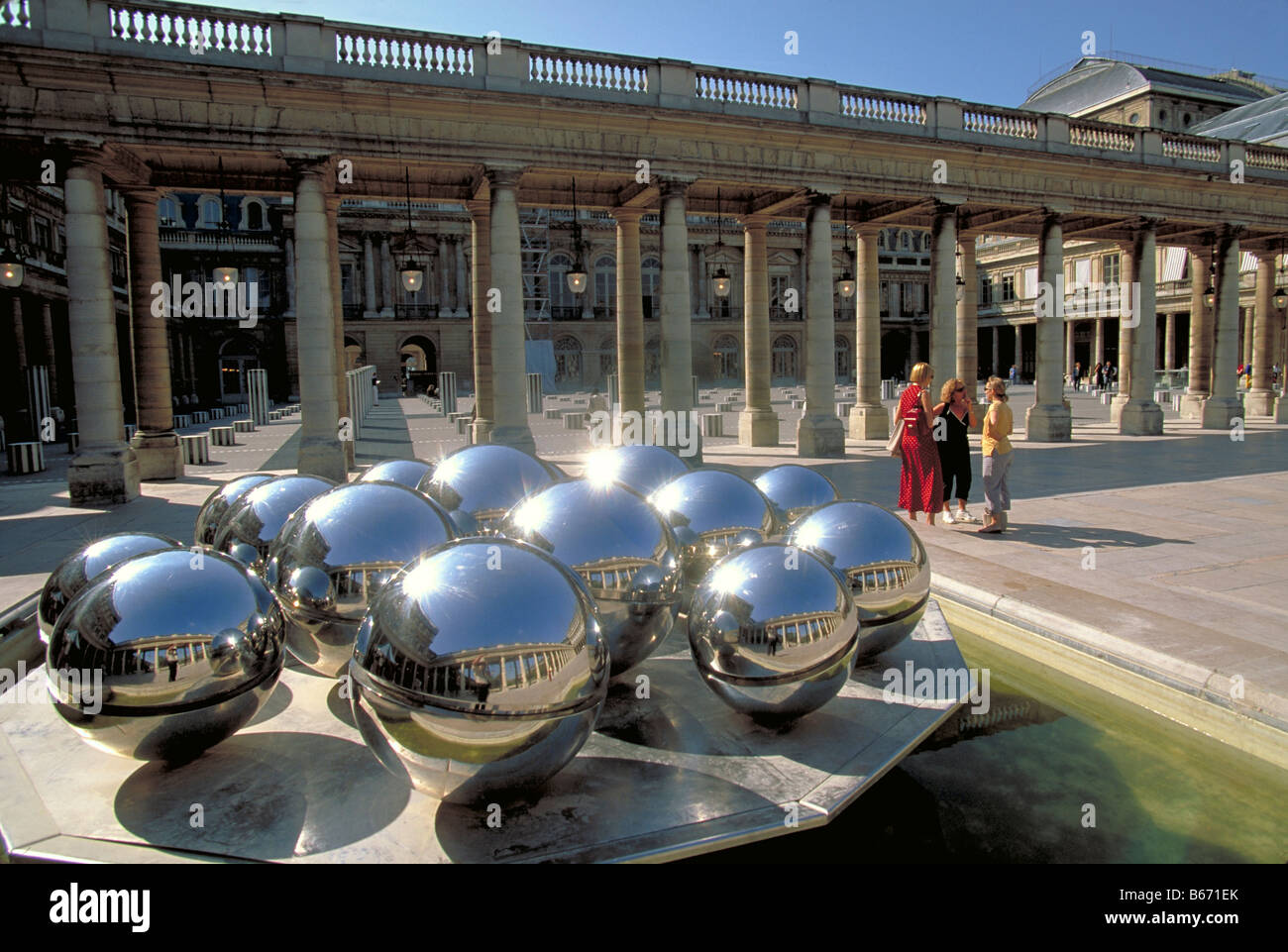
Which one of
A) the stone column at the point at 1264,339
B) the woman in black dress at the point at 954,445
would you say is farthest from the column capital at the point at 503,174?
the stone column at the point at 1264,339

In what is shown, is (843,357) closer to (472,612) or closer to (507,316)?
(507,316)

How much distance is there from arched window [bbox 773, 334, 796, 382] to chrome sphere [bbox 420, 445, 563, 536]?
7605 centimetres

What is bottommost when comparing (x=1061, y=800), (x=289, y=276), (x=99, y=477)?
(x=1061, y=800)

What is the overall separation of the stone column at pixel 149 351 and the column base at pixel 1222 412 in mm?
31444

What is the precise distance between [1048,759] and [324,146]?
55.1ft

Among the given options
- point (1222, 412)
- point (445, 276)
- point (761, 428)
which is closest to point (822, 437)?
point (761, 428)

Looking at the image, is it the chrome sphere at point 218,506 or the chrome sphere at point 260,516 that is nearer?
the chrome sphere at point 260,516

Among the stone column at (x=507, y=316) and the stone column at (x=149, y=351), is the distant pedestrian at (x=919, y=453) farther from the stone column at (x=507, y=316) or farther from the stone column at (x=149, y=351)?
the stone column at (x=149, y=351)

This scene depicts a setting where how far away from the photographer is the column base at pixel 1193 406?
31.2 meters

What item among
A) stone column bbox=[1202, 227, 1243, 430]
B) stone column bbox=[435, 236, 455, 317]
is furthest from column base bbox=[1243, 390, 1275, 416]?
stone column bbox=[435, 236, 455, 317]

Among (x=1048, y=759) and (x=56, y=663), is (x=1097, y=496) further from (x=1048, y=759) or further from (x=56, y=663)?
(x=56, y=663)

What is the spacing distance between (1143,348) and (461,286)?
56009 mm

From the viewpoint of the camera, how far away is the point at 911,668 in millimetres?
5543

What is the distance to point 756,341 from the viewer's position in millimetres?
23953
